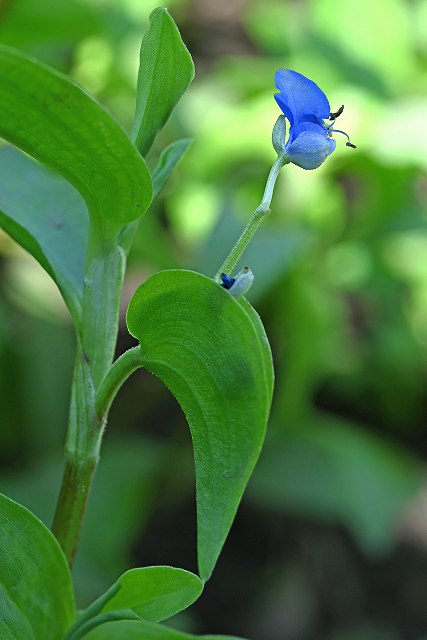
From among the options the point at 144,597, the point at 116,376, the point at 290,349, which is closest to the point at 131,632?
the point at 144,597

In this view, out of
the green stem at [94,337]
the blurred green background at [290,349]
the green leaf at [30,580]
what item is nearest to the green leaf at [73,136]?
the green stem at [94,337]

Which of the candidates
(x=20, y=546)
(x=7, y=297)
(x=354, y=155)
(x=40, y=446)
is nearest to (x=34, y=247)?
(x=20, y=546)

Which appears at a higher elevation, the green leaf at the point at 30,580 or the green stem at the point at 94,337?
the green stem at the point at 94,337

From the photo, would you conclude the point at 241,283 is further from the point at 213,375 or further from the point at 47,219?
the point at 47,219

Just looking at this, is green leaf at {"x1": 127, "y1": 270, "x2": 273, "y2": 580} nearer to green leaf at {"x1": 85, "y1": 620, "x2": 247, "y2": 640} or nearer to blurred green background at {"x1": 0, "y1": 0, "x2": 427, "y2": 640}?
green leaf at {"x1": 85, "y1": 620, "x2": 247, "y2": 640}

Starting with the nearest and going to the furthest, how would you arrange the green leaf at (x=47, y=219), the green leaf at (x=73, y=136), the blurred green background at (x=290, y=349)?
the green leaf at (x=73, y=136), the green leaf at (x=47, y=219), the blurred green background at (x=290, y=349)

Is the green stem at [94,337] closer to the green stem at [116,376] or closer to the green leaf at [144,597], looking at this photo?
the green stem at [116,376]

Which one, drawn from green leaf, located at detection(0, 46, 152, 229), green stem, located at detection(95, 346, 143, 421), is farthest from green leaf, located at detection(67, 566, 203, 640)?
green leaf, located at detection(0, 46, 152, 229)
